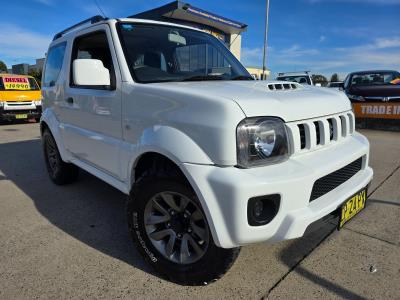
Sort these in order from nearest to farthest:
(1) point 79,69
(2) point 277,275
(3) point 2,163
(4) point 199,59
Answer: (2) point 277,275 < (1) point 79,69 < (4) point 199,59 < (3) point 2,163

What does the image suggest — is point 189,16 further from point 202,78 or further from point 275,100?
point 275,100

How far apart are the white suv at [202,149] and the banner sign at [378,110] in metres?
7.14

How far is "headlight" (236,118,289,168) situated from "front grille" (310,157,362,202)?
1.02 ft

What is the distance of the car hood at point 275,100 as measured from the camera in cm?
192

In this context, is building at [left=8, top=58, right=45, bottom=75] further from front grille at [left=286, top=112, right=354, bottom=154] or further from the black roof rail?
front grille at [left=286, top=112, right=354, bottom=154]

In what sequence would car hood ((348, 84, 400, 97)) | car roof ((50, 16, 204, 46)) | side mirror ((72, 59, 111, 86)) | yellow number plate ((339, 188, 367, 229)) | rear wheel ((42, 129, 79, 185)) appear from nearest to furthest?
1. yellow number plate ((339, 188, 367, 229))
2. side mirror ((72, 59, 111, 86))
3. car roof ((50, 16, 204, 46))
4. rear wheel ((42, 129, 79, 185))
5. car hood ((348, 84, 400, 97))

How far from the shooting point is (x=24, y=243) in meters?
2.90

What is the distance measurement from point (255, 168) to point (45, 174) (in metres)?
4.27

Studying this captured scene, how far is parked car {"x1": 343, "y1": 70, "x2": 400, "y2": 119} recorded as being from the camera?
889 cm

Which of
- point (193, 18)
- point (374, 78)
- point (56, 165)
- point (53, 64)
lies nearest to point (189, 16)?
point (193, 18)

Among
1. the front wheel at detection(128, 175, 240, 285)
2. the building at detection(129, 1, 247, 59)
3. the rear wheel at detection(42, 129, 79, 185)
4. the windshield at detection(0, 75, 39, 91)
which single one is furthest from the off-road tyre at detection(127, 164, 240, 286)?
the building at detection(129, 1, 247, 59)

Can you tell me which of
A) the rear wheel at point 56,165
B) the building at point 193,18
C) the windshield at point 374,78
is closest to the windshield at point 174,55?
the rear wheel at point 56,165

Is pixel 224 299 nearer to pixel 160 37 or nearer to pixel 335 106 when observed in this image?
pixel 335 106

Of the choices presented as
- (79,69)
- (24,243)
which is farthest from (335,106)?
(24,243)
